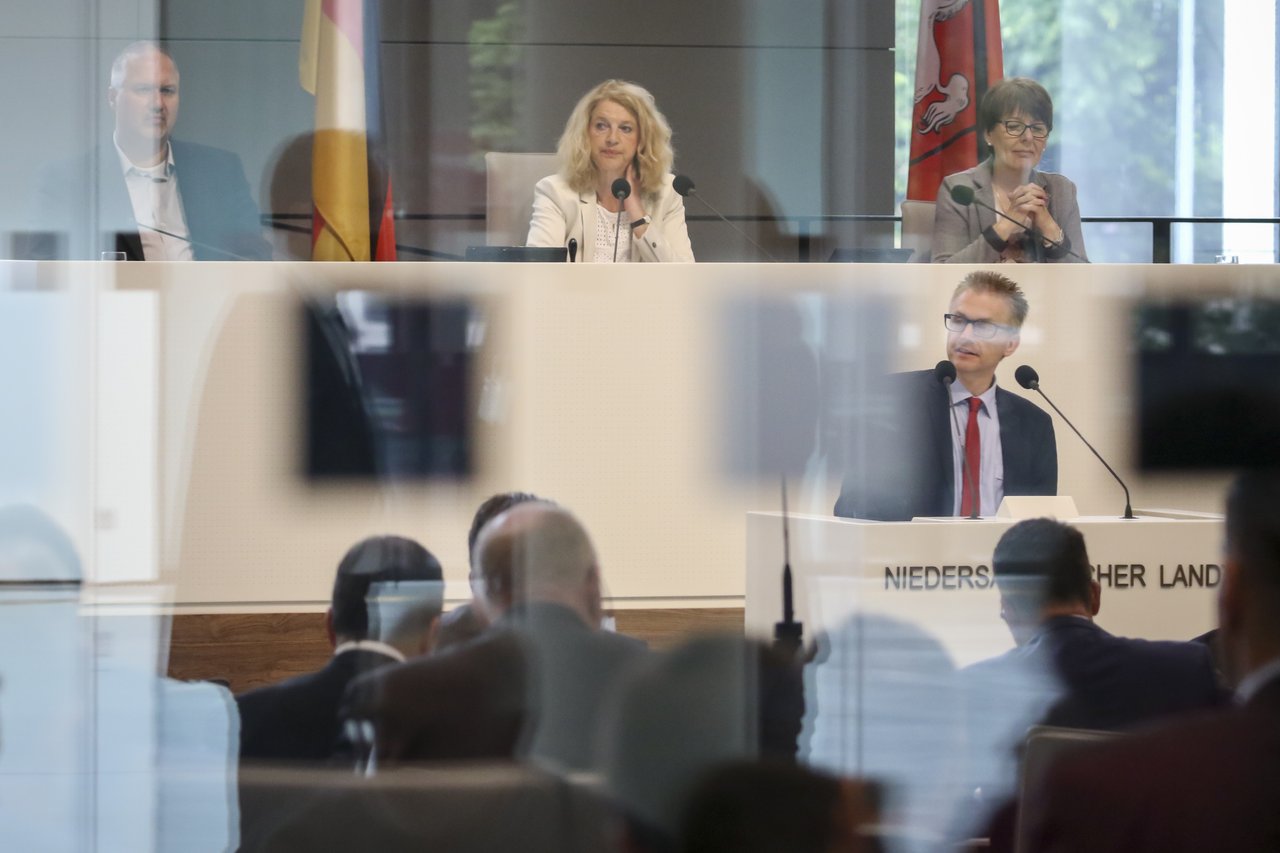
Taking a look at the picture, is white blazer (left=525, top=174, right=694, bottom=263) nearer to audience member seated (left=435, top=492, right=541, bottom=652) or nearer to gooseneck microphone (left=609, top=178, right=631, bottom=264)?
gooseneck microphone (left=609, top=178, right=631, bottom=264)

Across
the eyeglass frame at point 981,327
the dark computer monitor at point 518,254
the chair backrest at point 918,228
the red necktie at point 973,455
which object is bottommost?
the red necktie at point 973,455

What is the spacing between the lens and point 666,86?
90.0 inches

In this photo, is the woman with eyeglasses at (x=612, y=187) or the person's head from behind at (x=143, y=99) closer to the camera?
the person's head from behind at (x=143, y=99)

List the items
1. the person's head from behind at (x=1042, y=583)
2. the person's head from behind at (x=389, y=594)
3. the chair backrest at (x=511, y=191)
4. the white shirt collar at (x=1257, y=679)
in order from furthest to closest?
1. the chair backrest at (x=511, y=191)
2. the person's head from behind at (x=389, y=594)
3. the person's head from behind at (x=1042, y=583)
4. the white shirt collar at (x=1257, y=679)

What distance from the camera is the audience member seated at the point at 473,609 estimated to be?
194 cm

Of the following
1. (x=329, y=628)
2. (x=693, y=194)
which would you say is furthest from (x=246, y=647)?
(x=693, y=194)

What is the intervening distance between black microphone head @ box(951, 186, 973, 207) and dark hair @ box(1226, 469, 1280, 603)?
623mm

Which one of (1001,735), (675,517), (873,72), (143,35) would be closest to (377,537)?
(675,517)

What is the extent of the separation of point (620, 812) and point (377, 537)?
55 cm

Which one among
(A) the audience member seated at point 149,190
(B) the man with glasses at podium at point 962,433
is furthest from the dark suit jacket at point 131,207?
(B) the man with glasses at podium at point 962,433

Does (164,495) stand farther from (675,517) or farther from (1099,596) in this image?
(1099,596)

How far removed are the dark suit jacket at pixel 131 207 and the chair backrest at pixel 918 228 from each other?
104cm

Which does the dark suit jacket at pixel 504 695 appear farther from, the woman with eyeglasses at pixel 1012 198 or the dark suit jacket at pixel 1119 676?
the woman with eyeglasses at pixel 1012 198

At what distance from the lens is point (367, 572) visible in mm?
1921
